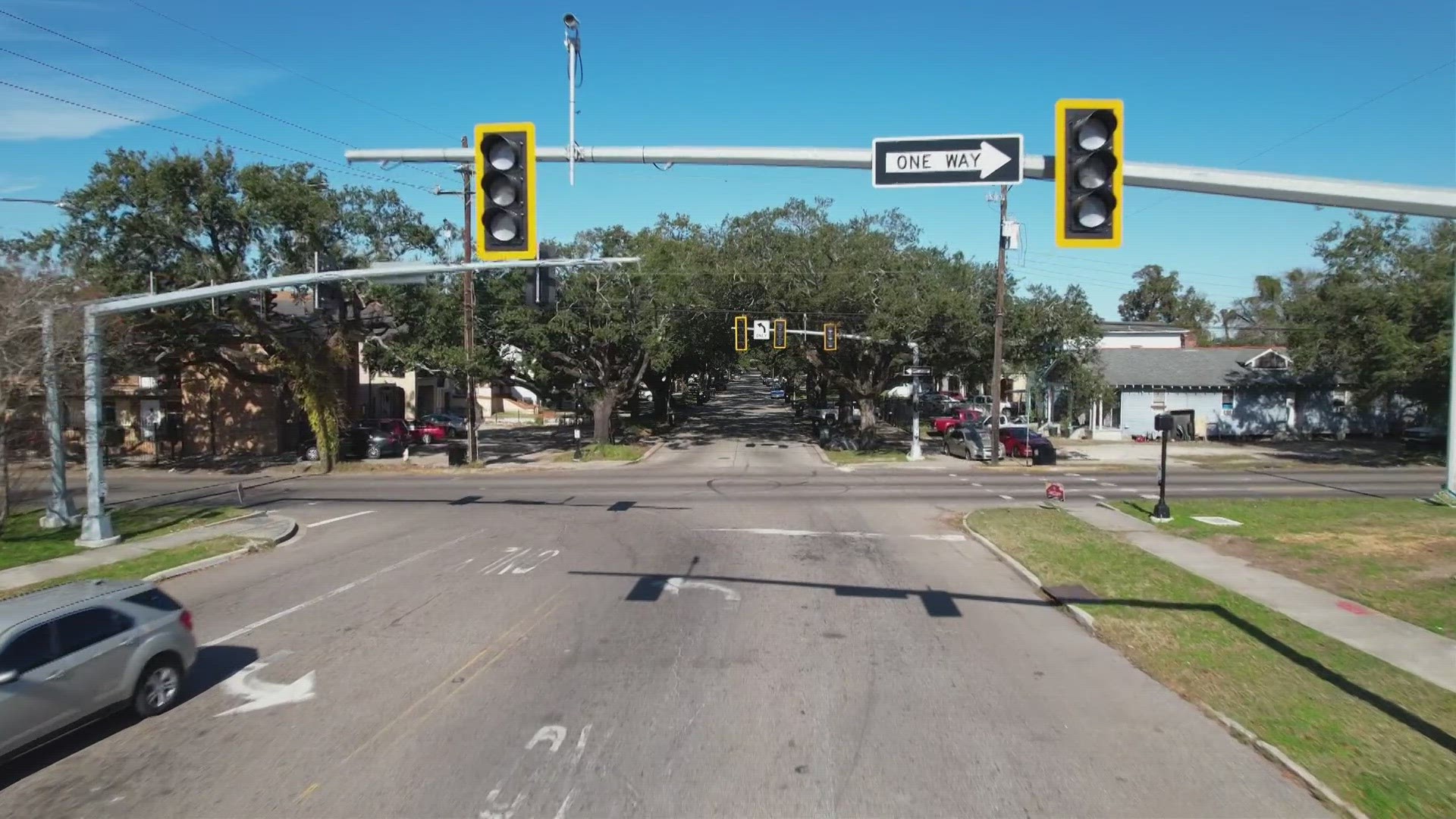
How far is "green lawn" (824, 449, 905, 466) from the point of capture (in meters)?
38.2

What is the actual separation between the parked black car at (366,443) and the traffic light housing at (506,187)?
1358 inches

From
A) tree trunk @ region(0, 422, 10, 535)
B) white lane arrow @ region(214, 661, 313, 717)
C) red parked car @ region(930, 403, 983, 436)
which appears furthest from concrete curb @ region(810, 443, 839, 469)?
white lane arrow @ region(214, 661, 313, 717)

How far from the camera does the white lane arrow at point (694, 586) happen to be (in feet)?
43.8

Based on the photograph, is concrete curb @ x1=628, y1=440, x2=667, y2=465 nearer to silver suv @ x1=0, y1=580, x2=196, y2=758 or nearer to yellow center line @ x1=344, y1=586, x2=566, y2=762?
yellow center line @ x1=344, y1=586, x2=566, y2=762

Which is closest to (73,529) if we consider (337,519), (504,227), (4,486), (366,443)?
(4,486)

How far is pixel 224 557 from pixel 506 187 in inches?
516

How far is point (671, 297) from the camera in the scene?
40.8m

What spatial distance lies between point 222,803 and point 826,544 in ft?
42.8

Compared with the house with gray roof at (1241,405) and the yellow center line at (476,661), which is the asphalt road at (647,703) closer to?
the yellow center line at (476,661)

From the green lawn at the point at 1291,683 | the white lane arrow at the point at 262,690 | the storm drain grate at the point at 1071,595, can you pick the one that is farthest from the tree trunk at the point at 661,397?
the white lane arrow at the point at 262,690

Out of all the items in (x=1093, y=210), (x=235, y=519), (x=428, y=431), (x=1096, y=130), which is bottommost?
(x=235, y=519)

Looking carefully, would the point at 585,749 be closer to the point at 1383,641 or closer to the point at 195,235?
the point at 1383,641

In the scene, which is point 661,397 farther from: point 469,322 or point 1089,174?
point 1089,174

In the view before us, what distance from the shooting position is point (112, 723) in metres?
8.42
